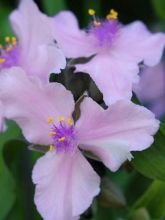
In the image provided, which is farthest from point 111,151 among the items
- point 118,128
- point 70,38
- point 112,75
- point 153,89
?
point 153,89

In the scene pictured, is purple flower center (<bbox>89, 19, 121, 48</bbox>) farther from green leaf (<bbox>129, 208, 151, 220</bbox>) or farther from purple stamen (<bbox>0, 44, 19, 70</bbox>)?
green leaf (<bbox>129, 208, 151, 220</bbox>)

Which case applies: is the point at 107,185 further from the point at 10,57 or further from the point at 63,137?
the point at 10,57

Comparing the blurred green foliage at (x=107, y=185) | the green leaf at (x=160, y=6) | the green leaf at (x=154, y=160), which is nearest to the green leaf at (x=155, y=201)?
the blurred green foliage at (x=107, y=185)

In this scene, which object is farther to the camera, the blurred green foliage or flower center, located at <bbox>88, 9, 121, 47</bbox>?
flower center, located at <bbox>88, 9, 121, 47</bbox>

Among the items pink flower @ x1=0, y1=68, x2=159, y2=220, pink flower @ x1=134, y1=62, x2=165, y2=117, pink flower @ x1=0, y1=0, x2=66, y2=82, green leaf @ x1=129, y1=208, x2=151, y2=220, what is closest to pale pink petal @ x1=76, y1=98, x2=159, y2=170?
pink flower @ x1=0, y1=68, x2=159, y2=220

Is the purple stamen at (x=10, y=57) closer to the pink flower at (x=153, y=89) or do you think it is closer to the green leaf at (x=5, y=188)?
the green leaf at (x=5, y=188)

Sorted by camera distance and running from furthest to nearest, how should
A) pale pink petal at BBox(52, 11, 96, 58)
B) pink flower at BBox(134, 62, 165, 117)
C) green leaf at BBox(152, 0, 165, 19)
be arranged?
pink flower at BBox(134, 62, 165, 117)
green leaf at BBox(152, 0, 165, 19)
pale pink petal at BBox(52, 11, 96, 58)
